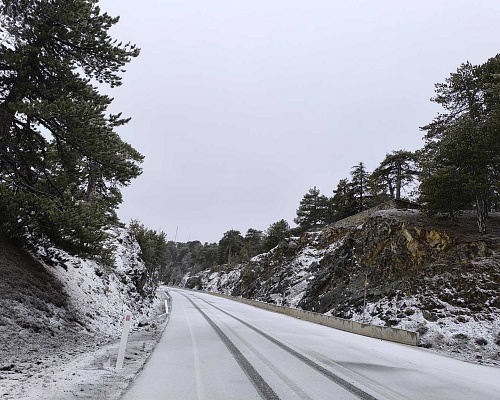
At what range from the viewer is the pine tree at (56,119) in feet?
29.7

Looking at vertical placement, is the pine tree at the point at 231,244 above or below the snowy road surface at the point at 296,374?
above

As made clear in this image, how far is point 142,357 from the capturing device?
6707mm

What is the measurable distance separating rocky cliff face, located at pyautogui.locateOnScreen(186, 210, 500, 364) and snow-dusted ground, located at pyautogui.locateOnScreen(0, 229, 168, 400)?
10.5 m

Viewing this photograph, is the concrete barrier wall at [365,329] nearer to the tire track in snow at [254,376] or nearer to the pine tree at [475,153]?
the tire track in snow at [254,376]

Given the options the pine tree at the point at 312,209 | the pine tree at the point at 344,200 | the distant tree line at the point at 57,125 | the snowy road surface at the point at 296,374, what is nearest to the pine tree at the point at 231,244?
the pine tree at the point at 312,209

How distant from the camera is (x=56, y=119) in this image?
9508 millimetres

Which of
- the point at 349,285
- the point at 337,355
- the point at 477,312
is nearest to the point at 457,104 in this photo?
the point at 349,285

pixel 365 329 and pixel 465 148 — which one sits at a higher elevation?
pixel 465 148

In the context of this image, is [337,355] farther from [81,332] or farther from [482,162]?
[482,162]

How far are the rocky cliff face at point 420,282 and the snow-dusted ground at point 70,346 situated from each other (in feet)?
34.4

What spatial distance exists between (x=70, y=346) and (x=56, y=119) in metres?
6.41

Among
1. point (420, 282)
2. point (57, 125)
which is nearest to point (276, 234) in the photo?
point (420, 282)

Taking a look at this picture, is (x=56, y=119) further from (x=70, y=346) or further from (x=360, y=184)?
(x=360, y=184)

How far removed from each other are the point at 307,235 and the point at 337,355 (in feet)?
113
